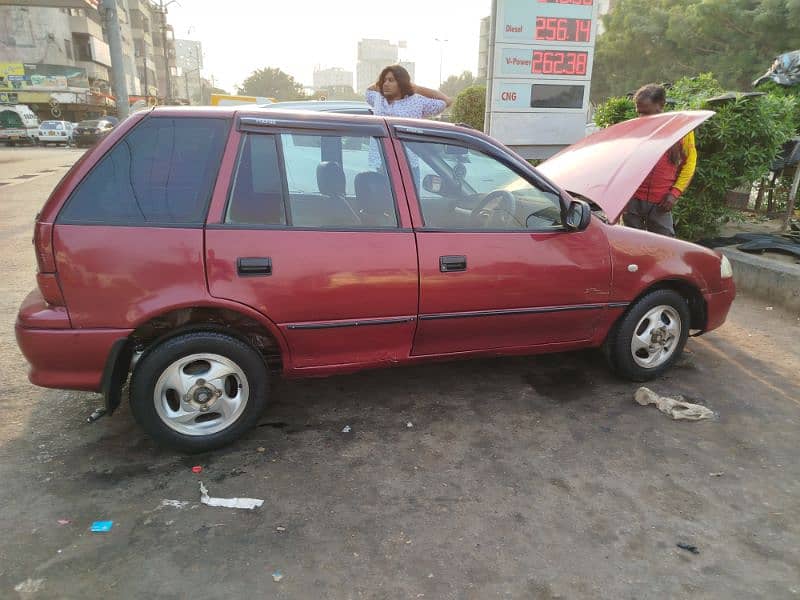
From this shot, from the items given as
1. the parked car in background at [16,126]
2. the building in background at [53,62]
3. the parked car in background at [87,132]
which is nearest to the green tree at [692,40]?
the parked car in background at [87,132]

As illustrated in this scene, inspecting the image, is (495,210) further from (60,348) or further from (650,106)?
(650,106)

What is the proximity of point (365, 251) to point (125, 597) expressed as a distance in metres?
1.87

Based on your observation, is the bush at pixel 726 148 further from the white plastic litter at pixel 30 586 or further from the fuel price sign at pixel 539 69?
the white plastic litter at pixel 30 586

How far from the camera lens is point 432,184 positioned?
3.42m

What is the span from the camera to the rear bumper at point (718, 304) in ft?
13.4

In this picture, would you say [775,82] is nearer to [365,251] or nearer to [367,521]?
[365,251]

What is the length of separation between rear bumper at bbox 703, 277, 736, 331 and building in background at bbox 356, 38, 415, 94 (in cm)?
12064

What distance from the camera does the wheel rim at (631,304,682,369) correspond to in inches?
155

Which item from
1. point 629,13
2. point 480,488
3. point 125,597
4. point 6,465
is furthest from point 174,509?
point 629,13

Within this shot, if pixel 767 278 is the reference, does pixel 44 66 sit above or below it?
above

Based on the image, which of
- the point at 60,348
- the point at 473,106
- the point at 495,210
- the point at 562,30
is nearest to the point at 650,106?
the point at 495,210

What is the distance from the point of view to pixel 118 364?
9.67 ft

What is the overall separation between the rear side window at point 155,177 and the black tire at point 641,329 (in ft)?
8.92

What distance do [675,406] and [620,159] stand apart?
1.87m
